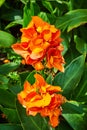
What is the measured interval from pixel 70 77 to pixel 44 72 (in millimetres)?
226

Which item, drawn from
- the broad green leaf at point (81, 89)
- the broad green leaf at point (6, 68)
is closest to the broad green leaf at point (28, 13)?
the broad green leaf at point (6, 68)

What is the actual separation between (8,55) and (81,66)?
54.6 inches

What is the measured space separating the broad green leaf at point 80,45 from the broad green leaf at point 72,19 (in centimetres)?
12

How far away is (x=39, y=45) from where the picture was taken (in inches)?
69.0

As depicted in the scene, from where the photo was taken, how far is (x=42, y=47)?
175 cm

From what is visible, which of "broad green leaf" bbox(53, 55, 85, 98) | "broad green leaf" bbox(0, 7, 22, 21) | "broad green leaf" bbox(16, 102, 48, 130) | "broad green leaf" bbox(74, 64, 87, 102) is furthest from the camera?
"broad green leaf" bbox(0, 7, 22, 21)

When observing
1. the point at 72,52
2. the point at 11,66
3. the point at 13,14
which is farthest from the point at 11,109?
the point at 13,14

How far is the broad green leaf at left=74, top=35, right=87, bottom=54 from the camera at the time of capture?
10.4ft

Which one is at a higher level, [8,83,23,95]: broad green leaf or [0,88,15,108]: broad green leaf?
[8,83,23,95]: broad green leaf

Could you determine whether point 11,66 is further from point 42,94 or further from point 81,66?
point 42,94

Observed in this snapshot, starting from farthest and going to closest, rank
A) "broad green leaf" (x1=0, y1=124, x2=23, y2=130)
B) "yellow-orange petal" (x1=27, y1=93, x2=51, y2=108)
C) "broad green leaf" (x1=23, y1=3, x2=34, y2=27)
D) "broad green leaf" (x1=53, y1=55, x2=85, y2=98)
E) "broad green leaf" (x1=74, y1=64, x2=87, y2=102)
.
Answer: "broad green leaf" (x1=23, y1=3, x2=34, y2=27) < "broad green leaf" (x1=74, y1=64, x2=87, y2=102) < "broad green leaf" (x1=53, y1=55, x2=85, y2=98) < "broad green leaf" (x1=0, y1=124, x2=23, y2=130) < "yellow-orange petal" (x1=27, y1=93, x2=51, y2=108)

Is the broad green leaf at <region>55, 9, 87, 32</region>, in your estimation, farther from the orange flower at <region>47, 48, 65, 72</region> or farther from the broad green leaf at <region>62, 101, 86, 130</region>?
the orange flower at <region>47, 48, 65, 72</region>

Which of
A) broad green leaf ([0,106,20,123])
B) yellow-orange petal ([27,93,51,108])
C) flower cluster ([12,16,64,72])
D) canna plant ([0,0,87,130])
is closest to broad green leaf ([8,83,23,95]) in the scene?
canna plant ([0,0,87,130])

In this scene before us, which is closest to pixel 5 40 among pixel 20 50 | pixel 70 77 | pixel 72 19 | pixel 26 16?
pixel 26 16
